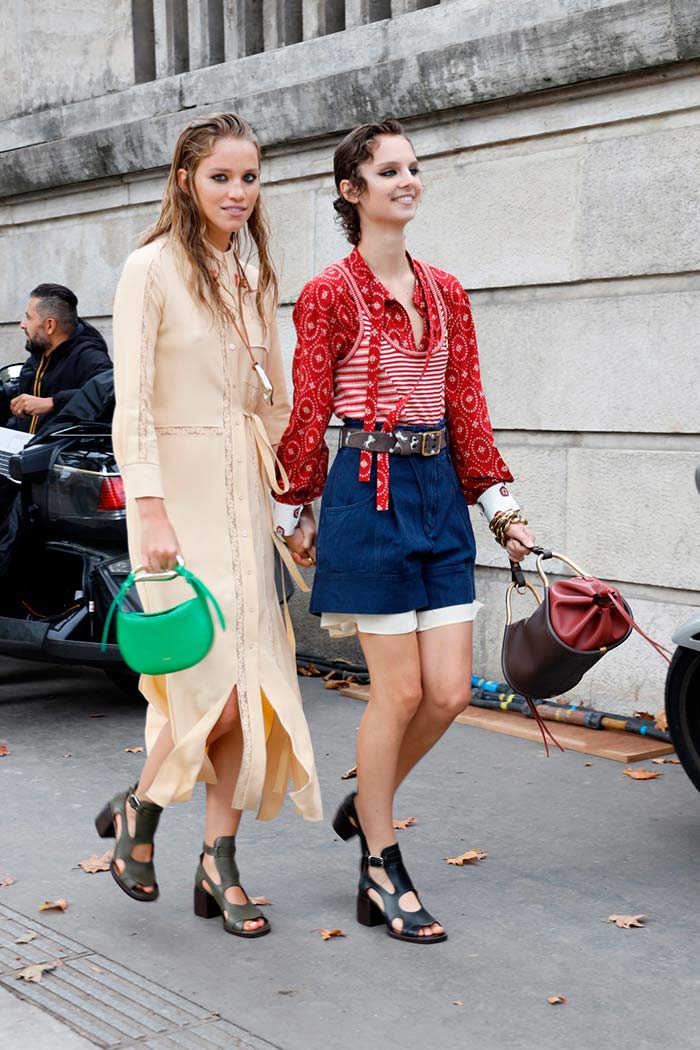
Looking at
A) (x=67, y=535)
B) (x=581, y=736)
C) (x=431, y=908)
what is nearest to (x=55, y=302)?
(x=67, y=535)

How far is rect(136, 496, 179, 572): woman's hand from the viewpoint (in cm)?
357

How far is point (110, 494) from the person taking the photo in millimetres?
6102

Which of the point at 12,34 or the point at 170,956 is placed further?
the point at 12,34

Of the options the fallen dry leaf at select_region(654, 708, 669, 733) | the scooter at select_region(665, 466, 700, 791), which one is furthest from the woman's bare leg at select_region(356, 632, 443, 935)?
the fallen dry leaf at select_region(654, 708, 669, 733)

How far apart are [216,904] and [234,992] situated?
514 mm

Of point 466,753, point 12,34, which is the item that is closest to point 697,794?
point 466,753

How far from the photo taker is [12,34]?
10164 millimetres

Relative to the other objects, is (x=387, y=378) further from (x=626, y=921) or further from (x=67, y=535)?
(x=67, y=535)

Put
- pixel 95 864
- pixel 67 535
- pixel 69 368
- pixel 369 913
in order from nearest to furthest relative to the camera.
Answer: pixel 369 913 → pixel 95 864 → pixel 67 535 → pixel 69 368

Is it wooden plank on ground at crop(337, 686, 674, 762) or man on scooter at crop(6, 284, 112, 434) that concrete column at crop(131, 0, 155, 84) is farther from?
wooden plank on ground at crop(337, 686, 674, 762)

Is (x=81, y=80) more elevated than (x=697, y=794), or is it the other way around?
(x=81, y=80)

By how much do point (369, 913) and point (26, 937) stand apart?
89 cm

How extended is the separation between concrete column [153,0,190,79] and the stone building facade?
64 centimetres

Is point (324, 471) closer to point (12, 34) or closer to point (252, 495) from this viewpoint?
point (252, 495)
